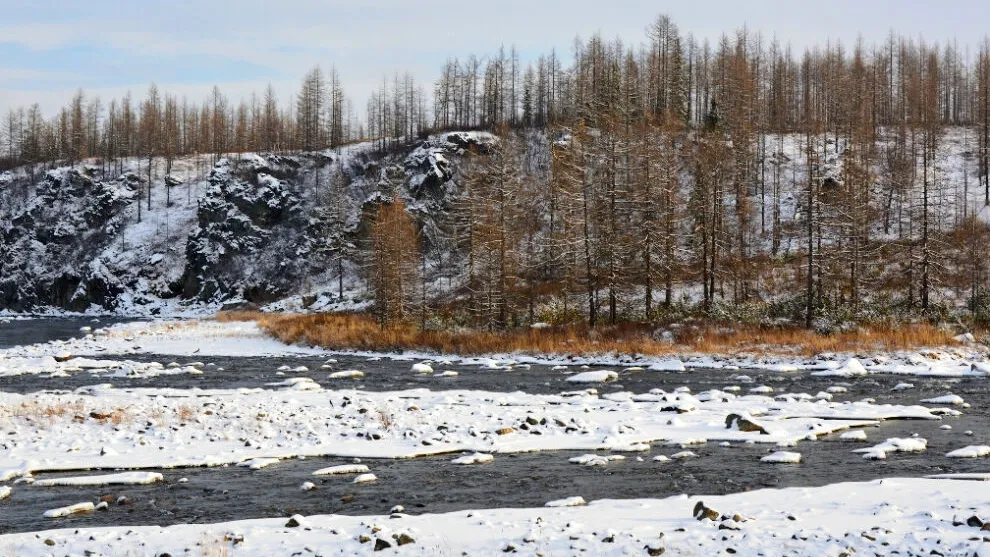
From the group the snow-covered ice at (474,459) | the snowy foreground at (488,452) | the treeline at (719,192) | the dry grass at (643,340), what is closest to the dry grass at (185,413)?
the snowy foreground at (488,452)

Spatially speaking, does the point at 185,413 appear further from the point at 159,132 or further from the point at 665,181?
the point at 159,132

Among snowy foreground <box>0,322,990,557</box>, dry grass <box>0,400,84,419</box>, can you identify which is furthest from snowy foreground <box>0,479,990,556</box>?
dry grass <box>0,400,84,419</box>

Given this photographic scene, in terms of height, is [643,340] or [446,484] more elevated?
[446,484]

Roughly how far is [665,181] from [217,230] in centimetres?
6663

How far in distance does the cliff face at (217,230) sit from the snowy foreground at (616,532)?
7093 cm

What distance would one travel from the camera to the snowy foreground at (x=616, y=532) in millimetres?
8711

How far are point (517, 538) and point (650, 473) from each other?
480 centimetres

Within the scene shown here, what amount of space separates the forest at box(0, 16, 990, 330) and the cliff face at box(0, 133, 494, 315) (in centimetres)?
334

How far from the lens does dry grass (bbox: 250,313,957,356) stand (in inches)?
1331

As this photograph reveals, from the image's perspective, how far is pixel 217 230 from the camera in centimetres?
9569

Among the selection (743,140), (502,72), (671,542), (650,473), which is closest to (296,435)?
(650,473)

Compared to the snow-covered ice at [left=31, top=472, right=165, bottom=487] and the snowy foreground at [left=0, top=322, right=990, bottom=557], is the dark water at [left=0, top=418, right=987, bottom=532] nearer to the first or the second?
the snow-covered ice at [left=31, top=472, right=165, bottom=487]

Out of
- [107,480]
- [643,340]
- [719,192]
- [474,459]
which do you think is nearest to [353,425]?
[474,459]

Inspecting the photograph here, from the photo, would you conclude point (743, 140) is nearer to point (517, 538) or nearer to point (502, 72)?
point (502, 72)
